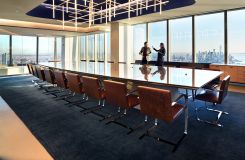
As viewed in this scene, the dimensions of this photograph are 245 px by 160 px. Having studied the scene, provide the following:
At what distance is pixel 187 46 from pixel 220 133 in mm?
5934

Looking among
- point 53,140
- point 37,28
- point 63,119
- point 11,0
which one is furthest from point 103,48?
point 53,140

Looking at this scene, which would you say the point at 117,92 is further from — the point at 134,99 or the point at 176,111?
the point at 176,111

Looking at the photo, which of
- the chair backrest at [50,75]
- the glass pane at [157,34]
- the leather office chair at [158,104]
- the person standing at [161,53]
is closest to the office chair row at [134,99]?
the leather office chair at [158,104]

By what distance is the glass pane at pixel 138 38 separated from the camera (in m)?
10.1

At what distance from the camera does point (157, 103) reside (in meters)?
2.41

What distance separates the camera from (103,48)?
12883mm

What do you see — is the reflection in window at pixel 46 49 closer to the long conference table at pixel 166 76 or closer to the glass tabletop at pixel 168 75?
the long conference table at pixel 166 76

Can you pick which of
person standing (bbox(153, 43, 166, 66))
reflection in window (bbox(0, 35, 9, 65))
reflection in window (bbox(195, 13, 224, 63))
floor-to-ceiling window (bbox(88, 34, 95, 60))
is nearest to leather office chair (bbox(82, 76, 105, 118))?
person standing (bbox(153, 43, 166, 66))

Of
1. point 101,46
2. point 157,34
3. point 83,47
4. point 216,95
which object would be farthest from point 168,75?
point 83,47

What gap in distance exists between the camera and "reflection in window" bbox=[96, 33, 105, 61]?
42.3 feet

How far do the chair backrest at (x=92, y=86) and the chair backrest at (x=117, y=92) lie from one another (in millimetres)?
354

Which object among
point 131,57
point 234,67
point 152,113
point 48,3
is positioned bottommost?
point 152,113

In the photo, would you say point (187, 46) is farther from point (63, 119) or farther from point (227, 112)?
point (63, 119)

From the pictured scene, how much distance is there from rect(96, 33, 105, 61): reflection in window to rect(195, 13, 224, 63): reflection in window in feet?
22.2
